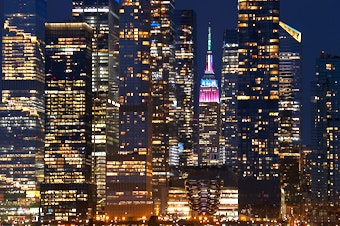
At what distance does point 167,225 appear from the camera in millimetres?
197625

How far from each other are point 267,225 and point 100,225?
91.3 feet

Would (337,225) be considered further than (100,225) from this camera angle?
No

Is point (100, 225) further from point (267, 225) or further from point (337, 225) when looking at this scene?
point (337, 225)

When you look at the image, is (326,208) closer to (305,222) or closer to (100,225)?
(305,222)

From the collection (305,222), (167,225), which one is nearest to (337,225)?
(305,222)

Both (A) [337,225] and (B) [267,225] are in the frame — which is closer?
(A) [337,225]

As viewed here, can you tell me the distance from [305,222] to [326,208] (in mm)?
6149

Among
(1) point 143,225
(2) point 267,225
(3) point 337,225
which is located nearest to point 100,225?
(1) point 143,225

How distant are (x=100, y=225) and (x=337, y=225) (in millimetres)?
41696

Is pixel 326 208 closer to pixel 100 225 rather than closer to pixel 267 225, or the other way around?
pixel 267 225

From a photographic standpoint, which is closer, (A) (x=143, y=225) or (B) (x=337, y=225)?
(B) (x=337, y=225)

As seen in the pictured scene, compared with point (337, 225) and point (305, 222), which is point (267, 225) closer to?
point (305, 222)

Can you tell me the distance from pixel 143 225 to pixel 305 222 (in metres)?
26.9

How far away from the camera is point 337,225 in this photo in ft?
591
